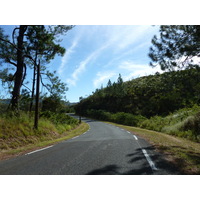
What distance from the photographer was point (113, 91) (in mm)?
60406

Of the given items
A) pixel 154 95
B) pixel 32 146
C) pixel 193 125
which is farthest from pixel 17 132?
pixel 154 95

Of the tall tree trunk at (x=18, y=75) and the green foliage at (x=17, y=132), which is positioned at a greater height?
the tall tree trunk at (x=18, y=75)

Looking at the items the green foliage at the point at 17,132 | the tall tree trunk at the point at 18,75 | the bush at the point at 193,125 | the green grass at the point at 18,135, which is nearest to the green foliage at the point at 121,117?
the bush at the point at 193,125

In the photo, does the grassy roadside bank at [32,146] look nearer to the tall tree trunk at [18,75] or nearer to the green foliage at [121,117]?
the tall tree trunk at [18,75]

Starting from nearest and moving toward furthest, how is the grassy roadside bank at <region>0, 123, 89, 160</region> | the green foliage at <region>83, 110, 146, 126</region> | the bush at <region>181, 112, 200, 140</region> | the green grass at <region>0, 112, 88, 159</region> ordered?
1. the grassy roadside bank at <region>0, 123, 89, 160</region>
2. the green grass at <region>0, 112, 88, 159</region>
3. the bush at <region>181, 112, 200, 140</region>
4. the green foliage at <region>83, 110, 146, 126</region>

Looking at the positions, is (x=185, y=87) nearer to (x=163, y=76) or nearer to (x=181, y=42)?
(x=163, y=76)

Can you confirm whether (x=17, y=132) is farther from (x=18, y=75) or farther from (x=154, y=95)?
(x=154, y=95)

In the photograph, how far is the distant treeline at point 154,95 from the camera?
7.32 m

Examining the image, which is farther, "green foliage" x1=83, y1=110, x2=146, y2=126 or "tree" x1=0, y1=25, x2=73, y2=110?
"green foliage" x1=83, y1=110, x2=146, y2=126

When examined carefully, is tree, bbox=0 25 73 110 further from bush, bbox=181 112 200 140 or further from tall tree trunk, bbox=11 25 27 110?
bush, bbox=181 112 200 140

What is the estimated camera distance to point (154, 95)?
4600cm

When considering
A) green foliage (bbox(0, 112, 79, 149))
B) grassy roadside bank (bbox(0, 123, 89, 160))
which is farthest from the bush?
green foliage (bbox(0, 112, 79, 149))

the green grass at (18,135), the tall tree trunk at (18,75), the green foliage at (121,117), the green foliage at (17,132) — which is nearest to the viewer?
the green grass at (18,135)

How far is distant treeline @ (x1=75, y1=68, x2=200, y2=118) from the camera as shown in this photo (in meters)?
7.32
